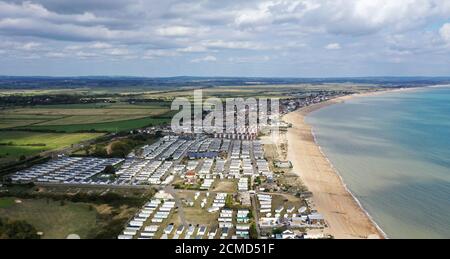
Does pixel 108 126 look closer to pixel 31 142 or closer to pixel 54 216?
pixel 31 142

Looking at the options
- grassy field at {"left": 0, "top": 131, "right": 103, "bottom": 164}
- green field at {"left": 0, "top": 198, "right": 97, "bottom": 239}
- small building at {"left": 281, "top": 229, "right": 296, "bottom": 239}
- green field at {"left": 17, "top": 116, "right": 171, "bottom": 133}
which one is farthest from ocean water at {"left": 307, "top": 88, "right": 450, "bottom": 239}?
grassy field at {"left": 0, "top": 131, "right": 103, "bottom": 164}

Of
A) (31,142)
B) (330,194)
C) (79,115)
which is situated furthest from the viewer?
(79,115)

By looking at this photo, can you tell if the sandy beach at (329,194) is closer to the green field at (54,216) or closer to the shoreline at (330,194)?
the shoreline at (330,194)

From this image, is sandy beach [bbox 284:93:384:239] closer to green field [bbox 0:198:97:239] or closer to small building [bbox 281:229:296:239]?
small building [bbox 281:229:296:239]

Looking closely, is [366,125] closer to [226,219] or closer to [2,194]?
[226,219]

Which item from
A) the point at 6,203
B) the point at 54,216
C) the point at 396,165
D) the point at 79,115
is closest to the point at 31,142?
the point at 6,203

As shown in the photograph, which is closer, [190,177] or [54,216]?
[54,216]

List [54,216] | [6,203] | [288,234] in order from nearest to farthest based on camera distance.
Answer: [288,234]
[54,216]
[6,203]
